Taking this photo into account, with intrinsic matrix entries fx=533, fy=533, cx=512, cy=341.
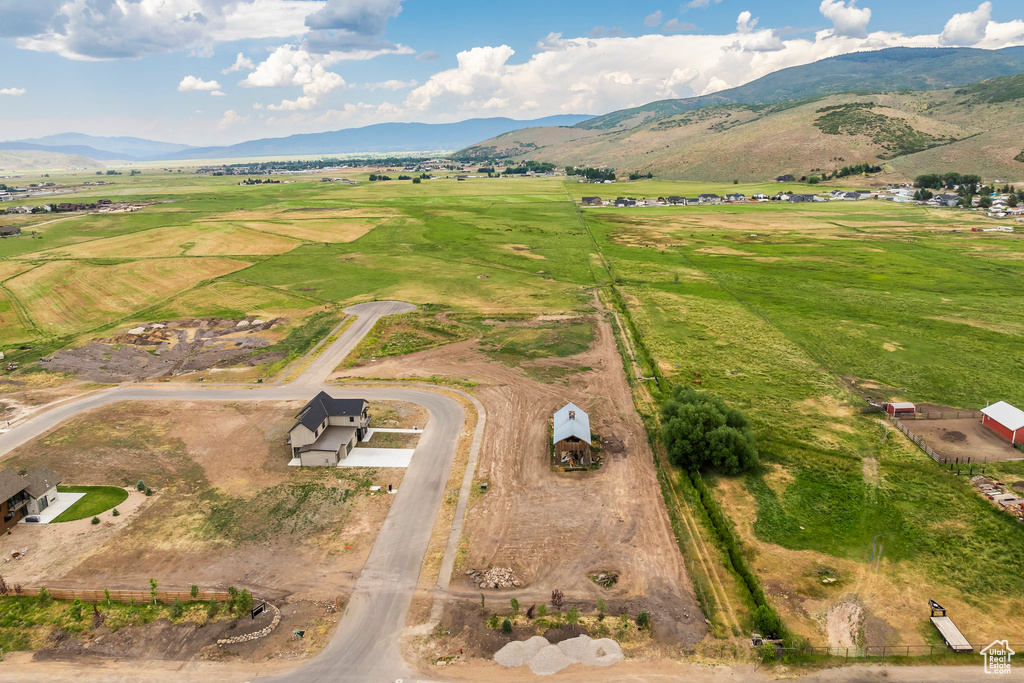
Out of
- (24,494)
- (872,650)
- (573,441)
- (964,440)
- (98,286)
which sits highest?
(98,286)

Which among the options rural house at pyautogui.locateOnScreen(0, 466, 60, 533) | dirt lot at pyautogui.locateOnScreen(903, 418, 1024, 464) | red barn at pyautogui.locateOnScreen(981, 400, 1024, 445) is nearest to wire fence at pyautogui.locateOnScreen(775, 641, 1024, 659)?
dirt lot at pyautogui.locateOnScreen(903, 418, 1024, 464)

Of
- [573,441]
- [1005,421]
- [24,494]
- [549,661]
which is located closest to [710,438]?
[573,441]

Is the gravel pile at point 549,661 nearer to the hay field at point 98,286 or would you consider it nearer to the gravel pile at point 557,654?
the gravel pile at point 557,654

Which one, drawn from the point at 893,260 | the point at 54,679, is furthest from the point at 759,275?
the point at 54,679

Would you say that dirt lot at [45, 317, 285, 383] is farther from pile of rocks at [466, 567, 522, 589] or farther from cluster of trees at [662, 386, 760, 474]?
cluster of trees at [662, 386, 760, 474]

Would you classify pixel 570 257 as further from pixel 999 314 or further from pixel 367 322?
pixel 999 314

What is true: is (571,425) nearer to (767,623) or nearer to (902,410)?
(767,623)
